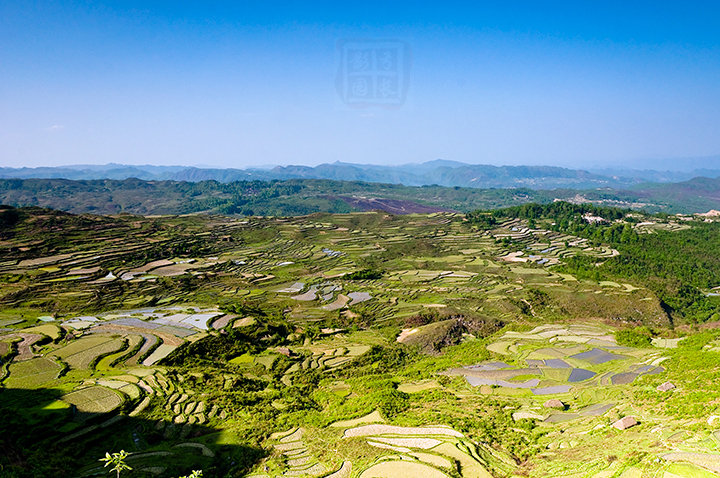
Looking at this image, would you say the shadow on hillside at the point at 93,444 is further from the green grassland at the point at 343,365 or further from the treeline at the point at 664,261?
the treeline at the point at 664,261

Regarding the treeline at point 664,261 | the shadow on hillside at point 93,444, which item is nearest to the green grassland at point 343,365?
the shadow on hillside at point 93,444

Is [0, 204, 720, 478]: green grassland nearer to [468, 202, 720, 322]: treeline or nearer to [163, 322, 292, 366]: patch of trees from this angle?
[163, 322, 292, 366]: patch of trees

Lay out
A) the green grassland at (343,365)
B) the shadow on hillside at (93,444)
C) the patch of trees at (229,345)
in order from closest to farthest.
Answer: the shadow on hillside at (93,444)
the green grassland at (343,365)
the patch of trees at (229,345)

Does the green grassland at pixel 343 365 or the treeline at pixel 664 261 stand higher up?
the treeline at pixel 664 261

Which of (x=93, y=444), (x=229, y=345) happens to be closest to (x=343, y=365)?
(x=229, y=345)

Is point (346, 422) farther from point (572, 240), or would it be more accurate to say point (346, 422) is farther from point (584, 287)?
point (572, 240)

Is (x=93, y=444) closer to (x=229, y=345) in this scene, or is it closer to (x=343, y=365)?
(x=229, y=345)

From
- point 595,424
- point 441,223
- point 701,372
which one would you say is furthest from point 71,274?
point 441,223
